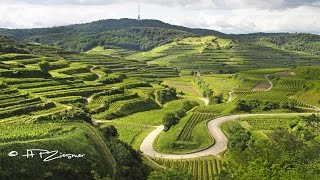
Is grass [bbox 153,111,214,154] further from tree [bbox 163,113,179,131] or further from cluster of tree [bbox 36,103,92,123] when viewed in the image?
cluster of tree [bbox 36,103,92,123]

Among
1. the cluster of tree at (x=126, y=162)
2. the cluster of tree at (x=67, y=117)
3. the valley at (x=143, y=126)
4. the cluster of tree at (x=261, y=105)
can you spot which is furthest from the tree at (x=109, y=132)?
→ the cluster of tree at (x=261, y=105)

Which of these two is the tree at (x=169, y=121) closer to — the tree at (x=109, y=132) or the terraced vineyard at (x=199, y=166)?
the terraced vineyard at (x=199, y=166)

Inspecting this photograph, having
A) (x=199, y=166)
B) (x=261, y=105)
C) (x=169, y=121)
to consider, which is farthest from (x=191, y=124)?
(x=261, y=105)

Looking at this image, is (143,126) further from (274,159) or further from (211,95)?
(211,95)

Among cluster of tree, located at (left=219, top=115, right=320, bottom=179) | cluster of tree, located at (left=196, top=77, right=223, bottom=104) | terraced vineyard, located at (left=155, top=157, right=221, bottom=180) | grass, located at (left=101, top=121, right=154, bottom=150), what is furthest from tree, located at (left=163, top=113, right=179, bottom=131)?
cluster of tree, located at (left=196, top=77, right=223, bottom=104)

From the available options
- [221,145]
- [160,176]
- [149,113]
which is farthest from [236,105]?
[160,176]

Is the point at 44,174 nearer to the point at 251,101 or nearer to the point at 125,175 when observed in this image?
the point at 125,175
